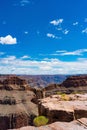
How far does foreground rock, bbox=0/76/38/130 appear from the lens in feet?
383

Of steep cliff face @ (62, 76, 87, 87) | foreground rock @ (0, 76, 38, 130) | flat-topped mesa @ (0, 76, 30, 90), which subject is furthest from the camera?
steep cliff face @ (62, 76, 87, 87)

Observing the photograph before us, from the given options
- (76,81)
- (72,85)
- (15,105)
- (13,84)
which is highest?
(76,81)

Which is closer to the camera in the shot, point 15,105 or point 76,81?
point 15,105

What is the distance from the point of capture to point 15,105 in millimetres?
138500

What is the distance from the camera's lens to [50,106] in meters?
Result: 10.1

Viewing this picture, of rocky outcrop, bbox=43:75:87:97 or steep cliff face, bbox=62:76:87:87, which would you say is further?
steep cliff face, bbox=62:76:87:87

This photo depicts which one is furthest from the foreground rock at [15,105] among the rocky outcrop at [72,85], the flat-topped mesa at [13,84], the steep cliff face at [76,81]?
the steep cliff face at [76,81]

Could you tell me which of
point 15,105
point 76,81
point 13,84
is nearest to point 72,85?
point 76,81

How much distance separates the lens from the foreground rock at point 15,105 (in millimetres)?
116812

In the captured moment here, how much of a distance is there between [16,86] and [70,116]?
6317 inches

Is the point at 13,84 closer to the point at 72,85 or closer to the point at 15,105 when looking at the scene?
the point at 15,105

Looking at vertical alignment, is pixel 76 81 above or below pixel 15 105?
above

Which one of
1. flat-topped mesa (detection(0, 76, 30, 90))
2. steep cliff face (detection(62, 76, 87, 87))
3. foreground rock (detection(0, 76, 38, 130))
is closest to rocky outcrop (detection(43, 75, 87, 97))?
steep cliff face (detection(62, 76, 87, 87))

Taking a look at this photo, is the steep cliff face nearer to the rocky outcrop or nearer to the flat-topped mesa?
the rocky outcrop
